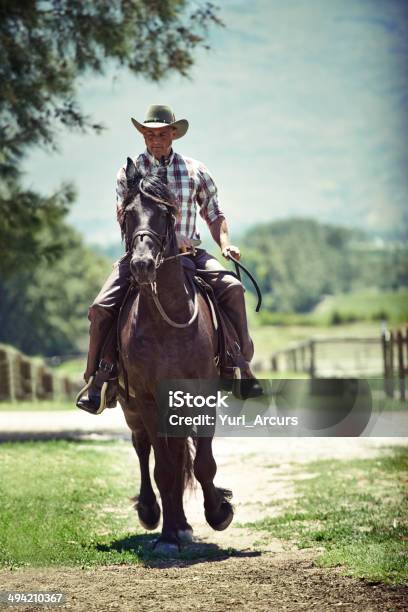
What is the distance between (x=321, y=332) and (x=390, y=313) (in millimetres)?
11581

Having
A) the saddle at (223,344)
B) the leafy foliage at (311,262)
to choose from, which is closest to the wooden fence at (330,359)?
the saddle at (223,344)

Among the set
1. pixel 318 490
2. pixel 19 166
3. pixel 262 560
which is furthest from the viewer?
pixel 19 166

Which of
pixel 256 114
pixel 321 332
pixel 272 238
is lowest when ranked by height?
pixel 321 332

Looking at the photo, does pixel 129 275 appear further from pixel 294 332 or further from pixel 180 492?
pixel 294 332

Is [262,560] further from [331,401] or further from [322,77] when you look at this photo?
[322,77]

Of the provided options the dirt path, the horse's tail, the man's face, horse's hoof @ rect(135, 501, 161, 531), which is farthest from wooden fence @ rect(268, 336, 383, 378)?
the dirt path

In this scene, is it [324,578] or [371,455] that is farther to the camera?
[371,455]

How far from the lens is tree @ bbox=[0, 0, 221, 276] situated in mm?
17625

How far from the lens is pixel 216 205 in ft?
31.0

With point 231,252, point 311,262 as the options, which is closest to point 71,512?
point 231,252

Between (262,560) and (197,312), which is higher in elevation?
(197,312)

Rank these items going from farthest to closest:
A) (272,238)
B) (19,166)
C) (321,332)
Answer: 1. (272,238)
2. (321,332)
3. (19,166)

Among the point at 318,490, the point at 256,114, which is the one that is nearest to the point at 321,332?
the point at 256,114

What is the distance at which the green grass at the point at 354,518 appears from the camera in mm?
8016
